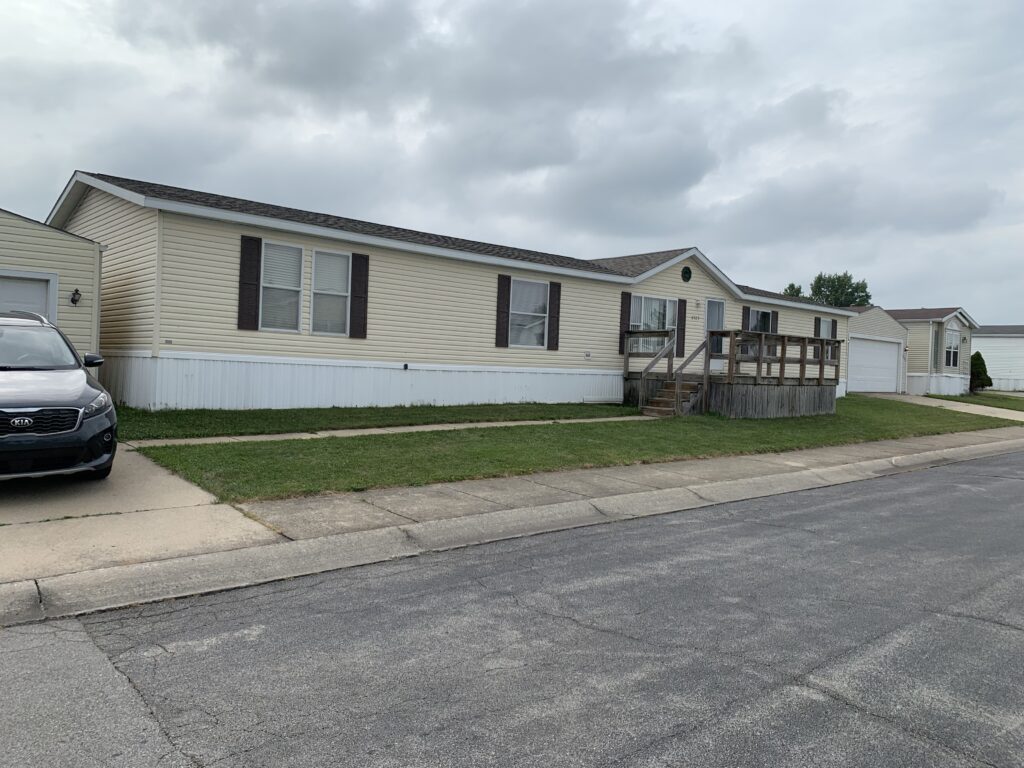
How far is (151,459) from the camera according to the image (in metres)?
8.94

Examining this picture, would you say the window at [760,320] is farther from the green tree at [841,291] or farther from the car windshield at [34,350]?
the green tree at [841,291]

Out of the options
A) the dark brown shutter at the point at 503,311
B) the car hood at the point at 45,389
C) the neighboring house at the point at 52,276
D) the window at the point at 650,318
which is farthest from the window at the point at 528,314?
the car hood at the point at 45,389

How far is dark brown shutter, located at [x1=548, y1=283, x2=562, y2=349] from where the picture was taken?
18.7 meters

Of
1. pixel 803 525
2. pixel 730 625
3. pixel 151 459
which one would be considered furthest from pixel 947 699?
pixel 151 459

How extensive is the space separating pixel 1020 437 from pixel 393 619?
60.2 ft

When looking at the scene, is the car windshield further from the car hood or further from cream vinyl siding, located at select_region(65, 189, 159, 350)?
cream vinyl siding, located at select_region(65, 189, 159, 350)

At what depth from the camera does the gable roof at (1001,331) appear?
1930 inches

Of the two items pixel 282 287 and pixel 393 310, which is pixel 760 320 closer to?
pixel 393 310

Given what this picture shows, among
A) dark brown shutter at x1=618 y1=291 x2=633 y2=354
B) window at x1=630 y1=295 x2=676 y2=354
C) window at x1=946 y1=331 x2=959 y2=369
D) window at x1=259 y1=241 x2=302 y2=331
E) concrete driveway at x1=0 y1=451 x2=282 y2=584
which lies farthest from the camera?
window at x1=946 y1=331 x2=959 y2=369

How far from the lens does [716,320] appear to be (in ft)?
76.5

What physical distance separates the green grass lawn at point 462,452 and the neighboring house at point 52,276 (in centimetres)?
528

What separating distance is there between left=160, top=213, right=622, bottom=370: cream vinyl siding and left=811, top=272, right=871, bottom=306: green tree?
7500 cm

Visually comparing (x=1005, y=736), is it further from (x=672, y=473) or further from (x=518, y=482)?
(x=672, y=473)

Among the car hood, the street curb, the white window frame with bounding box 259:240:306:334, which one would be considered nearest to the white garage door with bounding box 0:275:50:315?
the white window frame with bounding box 259:240:306:334
